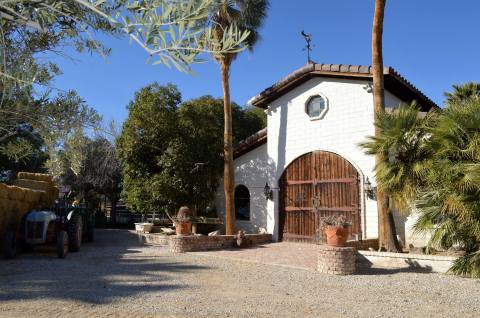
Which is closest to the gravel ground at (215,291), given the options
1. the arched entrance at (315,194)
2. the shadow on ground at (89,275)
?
the shadow on ground at (89,275)

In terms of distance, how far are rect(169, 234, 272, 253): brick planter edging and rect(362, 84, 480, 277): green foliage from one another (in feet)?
20.3

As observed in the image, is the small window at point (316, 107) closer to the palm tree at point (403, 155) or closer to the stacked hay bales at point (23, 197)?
the palm tree at point (403, 155)

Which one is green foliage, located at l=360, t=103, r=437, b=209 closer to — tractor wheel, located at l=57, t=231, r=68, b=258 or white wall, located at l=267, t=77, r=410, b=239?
white wall, located at l=267, t=77, r=410, b=239

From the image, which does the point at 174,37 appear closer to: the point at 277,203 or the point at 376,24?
the point at 376,24

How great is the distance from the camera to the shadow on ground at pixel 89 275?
283 inches

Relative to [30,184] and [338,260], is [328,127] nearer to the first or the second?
[338,260]

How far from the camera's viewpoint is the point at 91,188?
26.7 m

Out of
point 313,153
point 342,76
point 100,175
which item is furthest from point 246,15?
point 100,175

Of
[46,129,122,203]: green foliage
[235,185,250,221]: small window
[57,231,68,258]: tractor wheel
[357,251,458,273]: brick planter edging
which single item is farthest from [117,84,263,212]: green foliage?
[357,251,458,273]: brick planter edging

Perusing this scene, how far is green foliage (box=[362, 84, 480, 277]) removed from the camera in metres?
8.33

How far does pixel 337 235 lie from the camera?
9.55 m

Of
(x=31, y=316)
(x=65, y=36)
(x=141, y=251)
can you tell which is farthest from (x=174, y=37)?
(x=141, y=251)

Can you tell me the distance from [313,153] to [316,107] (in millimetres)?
1794

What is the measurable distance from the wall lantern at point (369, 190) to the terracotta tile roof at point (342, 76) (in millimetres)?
3538
